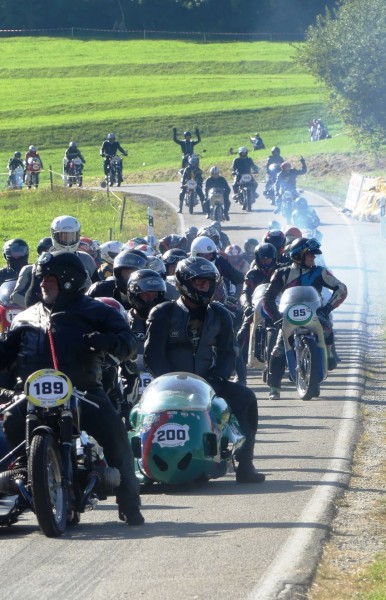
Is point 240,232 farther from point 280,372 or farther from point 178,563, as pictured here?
point 178,563

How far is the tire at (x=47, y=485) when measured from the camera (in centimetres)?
822

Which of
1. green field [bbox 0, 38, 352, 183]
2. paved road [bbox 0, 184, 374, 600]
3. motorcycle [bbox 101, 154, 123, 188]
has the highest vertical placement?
green field [bbox 0, 38, 352, 183]

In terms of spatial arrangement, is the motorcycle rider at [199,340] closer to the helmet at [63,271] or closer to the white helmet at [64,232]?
the helmet at [63,271]

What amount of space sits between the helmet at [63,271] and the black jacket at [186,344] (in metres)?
2.16

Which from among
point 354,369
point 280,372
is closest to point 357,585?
point 280,372

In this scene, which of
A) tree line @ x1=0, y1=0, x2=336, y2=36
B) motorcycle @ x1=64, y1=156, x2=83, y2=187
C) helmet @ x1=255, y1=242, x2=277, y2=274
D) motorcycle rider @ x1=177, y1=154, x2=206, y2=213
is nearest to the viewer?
helmet @ x1=255, y1=242, x2=277, y2=274

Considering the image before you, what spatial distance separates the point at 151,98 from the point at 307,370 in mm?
75628

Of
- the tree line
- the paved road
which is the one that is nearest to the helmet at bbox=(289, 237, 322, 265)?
the paved road

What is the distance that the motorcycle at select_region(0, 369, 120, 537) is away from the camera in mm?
8289

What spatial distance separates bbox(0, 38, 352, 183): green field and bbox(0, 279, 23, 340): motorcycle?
1830 inches

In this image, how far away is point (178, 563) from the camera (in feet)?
25.3

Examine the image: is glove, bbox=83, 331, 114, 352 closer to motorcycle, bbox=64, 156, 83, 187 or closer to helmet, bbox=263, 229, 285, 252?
helmet, bbox=263, 229, 285, 252

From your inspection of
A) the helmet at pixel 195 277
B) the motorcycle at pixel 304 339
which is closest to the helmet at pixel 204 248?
the motorcycle at pixel 304 339

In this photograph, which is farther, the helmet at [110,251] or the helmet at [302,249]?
the helmet at [110,251]
